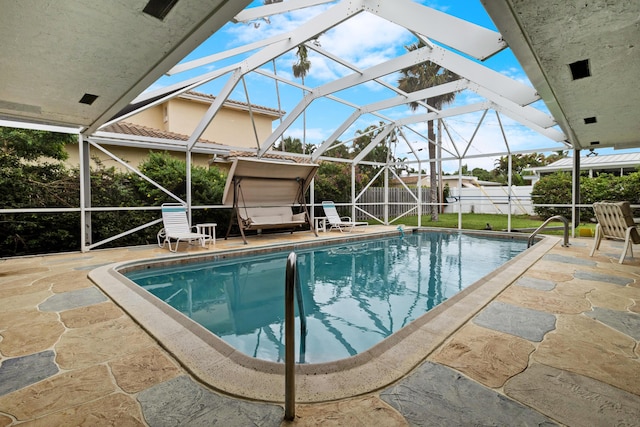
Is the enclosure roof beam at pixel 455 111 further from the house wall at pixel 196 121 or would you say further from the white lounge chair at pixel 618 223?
the house wall at pixel 196 121

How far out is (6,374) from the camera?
189cm

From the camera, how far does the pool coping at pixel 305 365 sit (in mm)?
1700

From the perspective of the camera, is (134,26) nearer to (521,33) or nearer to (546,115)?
(521,33)

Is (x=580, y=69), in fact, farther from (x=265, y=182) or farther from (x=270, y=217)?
(x=270, y=217)

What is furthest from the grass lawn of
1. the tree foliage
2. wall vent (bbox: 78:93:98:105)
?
wall vent (bbox: 78:93:98:105)

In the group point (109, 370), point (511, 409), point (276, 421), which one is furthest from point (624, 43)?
point (109, 370)

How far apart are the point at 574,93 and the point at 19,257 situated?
10076 millimetres

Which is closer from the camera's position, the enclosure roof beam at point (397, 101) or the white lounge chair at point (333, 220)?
the enclosure roof beam at point (397, 101)

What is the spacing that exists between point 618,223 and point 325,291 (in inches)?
205

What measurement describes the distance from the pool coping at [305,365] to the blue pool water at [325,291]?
54cm

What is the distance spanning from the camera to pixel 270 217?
9.65 meters

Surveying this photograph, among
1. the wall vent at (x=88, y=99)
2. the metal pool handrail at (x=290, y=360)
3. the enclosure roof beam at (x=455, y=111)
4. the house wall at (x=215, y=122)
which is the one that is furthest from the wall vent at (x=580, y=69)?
the house wall at (x=215, y=122)

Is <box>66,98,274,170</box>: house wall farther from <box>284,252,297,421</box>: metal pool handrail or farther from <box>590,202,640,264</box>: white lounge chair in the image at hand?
<box>590,202,640,264</box>: white lounge chair

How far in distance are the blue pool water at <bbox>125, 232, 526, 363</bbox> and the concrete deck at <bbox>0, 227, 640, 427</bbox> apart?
880 millimetres
